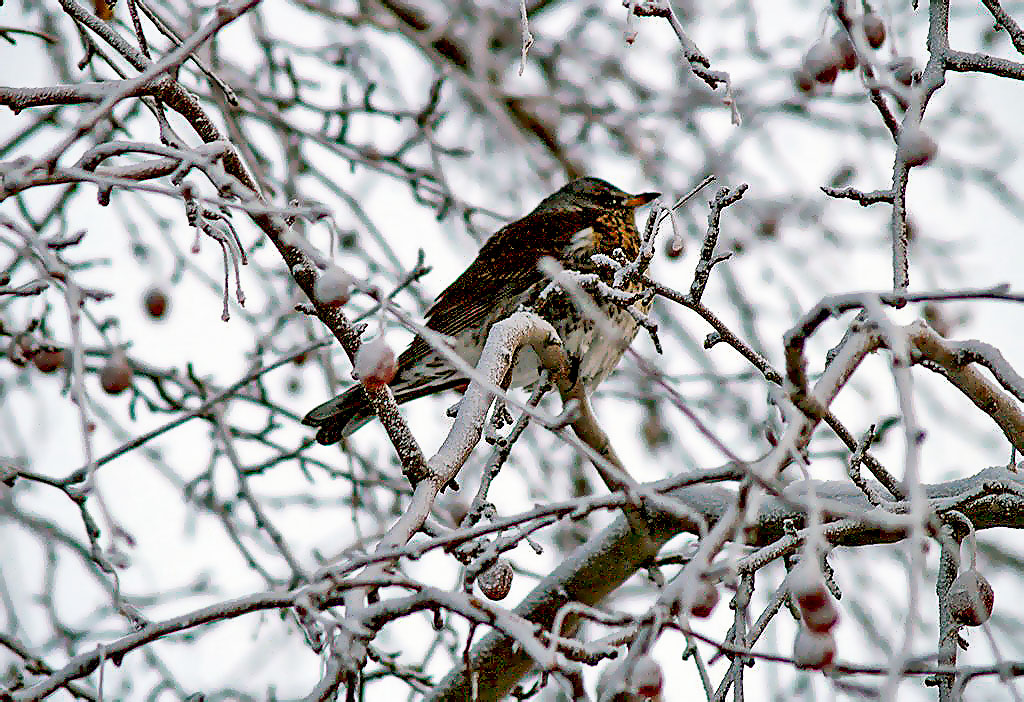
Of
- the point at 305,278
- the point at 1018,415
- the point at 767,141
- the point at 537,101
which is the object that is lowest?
the point at 1018,415

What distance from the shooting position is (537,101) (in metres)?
5.05

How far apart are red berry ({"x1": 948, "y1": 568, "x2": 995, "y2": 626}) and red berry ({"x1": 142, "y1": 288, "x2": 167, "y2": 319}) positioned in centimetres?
203

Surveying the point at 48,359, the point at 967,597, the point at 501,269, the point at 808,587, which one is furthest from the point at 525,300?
the point at 808,587

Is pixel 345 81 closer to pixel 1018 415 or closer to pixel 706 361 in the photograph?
pixel 706 361

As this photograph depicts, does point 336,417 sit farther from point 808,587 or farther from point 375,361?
point 808,587

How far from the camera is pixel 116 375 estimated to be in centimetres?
239

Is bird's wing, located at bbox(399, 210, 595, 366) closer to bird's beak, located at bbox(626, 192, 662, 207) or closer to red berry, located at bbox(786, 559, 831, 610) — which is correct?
bird's beak, located at bbox(626, 192, 662, 207)

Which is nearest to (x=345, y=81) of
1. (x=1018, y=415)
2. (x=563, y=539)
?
(x=563, y=539)

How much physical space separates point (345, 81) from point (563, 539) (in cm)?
214

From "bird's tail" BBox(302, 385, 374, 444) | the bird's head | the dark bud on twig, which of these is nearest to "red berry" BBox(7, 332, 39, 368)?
"bird's tail" BBox(302, 385, 374, 444)

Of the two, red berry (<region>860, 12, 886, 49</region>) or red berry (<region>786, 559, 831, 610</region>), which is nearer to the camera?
Result: red berry (<region>786, 559, 831, 610</region>)

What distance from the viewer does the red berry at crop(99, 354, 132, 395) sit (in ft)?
7.79

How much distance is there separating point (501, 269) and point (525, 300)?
7.6 inches

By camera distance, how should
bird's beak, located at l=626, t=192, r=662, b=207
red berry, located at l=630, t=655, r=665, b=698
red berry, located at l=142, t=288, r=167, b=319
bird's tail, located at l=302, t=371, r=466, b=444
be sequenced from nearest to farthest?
red berry, located at l=630, t=655, r=665, b=698 → red berry, located at l=142, t=288, r=167, b=319 → bird's tail, located at l=302, t=371, r=466, b=444 → bird's beak, located at l=626, t=192, r=662, b=207
